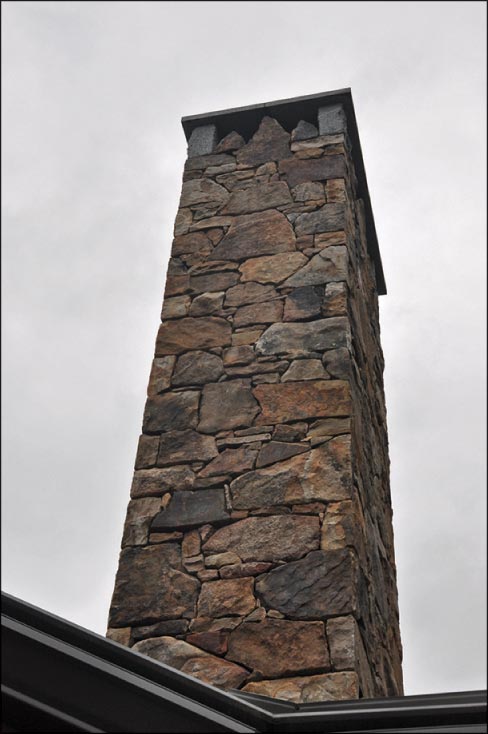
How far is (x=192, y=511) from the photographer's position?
12.7 feet

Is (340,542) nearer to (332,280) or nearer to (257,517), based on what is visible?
(257,517)

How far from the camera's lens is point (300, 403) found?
13.3 ft

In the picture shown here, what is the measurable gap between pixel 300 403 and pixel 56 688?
2598 mm

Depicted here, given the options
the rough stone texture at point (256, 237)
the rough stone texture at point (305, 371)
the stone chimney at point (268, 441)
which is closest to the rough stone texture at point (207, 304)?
the stone chimney at point (268, 441)

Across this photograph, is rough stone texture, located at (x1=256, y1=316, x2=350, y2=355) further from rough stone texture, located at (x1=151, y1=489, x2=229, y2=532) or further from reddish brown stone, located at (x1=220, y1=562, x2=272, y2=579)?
reddish brown stone, located at (x1=220, y1=562, x2=272, y2=579)

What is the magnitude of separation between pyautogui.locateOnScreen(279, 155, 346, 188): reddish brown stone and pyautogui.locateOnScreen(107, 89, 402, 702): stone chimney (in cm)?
1

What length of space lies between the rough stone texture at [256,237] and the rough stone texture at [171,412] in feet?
3.07

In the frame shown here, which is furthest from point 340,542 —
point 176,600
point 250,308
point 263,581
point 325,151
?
point 325,151

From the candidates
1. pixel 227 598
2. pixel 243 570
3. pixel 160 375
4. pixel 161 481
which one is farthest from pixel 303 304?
pixel 227 598

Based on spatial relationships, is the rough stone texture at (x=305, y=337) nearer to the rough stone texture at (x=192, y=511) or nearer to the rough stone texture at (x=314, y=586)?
the rough stone texture at (x=192, y=511)

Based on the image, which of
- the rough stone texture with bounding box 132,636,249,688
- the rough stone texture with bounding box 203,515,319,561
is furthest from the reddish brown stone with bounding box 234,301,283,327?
the rough stone texture with bounding box 132,636,249,688

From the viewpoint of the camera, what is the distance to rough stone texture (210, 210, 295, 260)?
477 cm

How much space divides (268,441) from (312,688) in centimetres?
113

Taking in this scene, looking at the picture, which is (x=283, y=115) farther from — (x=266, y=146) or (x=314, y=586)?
(x=314, y=586)
